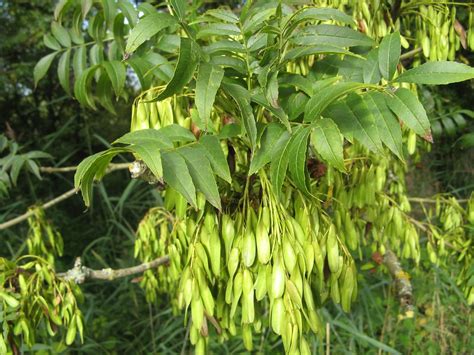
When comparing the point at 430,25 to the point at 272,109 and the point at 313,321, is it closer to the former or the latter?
the point at 272,109

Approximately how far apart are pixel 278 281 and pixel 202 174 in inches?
9.5

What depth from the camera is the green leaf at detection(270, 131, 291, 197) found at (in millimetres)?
787

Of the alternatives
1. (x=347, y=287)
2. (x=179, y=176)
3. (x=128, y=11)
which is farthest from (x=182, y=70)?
(x=128, y=11)

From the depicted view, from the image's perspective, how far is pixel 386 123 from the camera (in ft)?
Answer: 2.59

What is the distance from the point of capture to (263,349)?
2564 millimetres

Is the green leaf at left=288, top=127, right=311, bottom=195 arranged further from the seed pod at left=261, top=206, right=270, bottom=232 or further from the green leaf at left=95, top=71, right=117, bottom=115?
the green leaf at left=95, top=71, right=117, bottom=115

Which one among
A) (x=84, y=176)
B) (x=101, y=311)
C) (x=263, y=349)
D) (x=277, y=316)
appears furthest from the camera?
(x=101, y=311)

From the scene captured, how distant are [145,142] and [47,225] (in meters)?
1.28

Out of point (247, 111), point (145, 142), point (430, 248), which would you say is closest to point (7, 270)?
point (145, 142)

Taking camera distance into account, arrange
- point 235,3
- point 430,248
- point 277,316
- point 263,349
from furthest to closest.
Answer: point 235,3 < point 263,349 < point 430,248 < point 277,316

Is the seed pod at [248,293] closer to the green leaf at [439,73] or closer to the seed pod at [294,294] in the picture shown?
the seed pod at [294,294]

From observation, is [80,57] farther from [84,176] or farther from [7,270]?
[84,176]

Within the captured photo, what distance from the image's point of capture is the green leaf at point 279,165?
787mm

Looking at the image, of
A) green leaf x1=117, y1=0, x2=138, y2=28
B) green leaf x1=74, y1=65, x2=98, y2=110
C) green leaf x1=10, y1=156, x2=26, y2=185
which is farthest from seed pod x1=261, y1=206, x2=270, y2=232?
green leaf x1=10, y1=156, x2=26, y2=185
